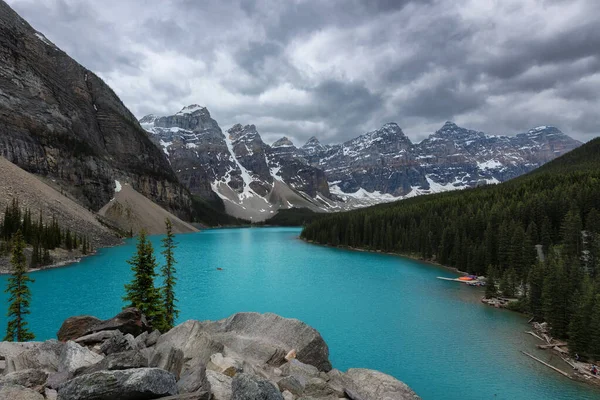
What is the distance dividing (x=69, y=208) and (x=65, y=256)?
4135 centimetres

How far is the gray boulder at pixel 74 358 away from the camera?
1130 centimetres

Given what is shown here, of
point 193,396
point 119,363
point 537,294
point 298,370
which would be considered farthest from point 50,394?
point 537,294

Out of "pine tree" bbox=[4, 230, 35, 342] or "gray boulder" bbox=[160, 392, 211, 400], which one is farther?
"pine tree" bbox=[4, 230, 35, 342]

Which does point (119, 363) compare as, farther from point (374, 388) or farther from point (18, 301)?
point (18, 301)

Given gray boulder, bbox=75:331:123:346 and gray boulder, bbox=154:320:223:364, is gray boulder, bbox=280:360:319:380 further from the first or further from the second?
gray boulder, bbox=75:331:123:346

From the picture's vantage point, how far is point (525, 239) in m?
62.9

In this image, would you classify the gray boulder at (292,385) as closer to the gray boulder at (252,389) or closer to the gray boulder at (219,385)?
the gray boulder at (219,385)

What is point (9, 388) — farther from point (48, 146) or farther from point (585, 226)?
point (48, 146)

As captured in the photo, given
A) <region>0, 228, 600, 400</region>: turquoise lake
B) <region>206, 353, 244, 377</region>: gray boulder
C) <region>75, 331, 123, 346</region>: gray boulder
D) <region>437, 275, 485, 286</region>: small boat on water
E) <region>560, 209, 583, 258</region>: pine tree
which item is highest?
<region>560, 209, 583, 258</region>: pine tree

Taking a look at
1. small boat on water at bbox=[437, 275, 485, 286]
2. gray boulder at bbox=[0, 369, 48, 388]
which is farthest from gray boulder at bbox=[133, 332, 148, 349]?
small boat on water at bbox=[437, 275, 485, 286]

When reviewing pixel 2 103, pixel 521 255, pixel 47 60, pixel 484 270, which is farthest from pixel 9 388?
pixel 47 60

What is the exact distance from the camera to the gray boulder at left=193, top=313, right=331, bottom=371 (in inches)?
639

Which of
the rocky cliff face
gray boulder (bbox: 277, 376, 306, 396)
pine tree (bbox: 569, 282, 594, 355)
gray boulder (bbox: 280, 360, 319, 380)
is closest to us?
gray boulder (bbox: 277, 376, 306, 396)

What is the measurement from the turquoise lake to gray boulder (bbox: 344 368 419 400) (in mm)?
11752
